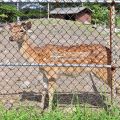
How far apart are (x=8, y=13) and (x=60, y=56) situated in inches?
386

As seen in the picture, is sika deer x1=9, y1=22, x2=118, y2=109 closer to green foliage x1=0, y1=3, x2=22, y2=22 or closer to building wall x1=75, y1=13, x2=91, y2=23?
green foliage x1=0, y1=3, x2=22, y2=22

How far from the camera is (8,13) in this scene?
56.4ft

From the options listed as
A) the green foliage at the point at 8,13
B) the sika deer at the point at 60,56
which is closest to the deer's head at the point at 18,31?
the sika deer at the point at 60,56

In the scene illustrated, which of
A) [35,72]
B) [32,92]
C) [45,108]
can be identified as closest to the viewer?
[45,108]

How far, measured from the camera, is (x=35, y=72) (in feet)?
32.9

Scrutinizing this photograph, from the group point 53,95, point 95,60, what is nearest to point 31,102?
point 53,95

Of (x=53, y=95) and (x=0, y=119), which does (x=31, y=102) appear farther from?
(x=0, y=119)

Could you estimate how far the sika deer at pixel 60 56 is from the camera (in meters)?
7.48

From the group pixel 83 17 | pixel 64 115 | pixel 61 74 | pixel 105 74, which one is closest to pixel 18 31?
pixel 61 74

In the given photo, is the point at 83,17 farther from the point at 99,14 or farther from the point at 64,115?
the point at 64,115

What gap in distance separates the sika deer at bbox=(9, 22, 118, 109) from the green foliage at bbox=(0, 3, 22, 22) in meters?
8.12

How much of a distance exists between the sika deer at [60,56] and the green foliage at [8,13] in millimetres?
8121

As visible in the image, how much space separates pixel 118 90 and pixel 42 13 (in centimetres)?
1243

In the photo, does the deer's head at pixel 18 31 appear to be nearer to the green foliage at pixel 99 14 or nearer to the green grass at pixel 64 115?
the green grass at pixel 64 115
